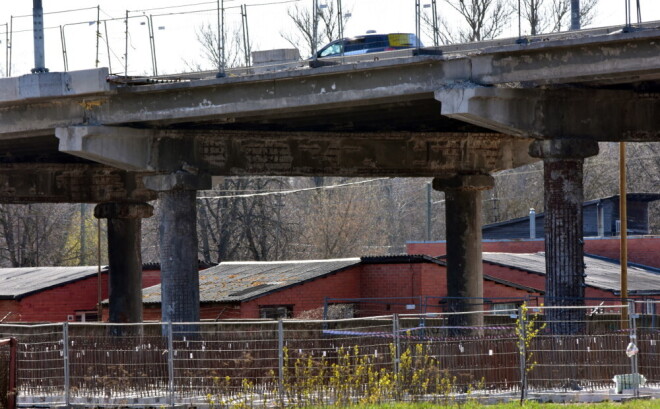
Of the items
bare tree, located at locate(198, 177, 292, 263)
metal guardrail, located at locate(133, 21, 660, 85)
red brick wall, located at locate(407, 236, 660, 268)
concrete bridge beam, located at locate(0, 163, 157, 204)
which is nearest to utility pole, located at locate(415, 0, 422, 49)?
metal guardrail, located at locate(133, 21, 660, 85)

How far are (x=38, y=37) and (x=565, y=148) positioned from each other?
38.6 feet

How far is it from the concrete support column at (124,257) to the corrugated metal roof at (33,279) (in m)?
10.6

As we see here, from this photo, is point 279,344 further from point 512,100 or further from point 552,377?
point 512,100

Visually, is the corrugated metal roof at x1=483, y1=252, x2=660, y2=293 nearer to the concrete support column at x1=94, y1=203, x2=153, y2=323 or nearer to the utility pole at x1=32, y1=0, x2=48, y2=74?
the concrete support column at x1=94, y1=203, x2=153, y2=323

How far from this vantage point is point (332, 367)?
1814 centimetres

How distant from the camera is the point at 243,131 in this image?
2770cm

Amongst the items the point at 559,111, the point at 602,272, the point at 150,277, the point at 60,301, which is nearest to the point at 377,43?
the point at 559,111

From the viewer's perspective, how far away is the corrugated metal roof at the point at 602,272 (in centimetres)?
4262

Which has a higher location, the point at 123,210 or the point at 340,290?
the point at 123,210

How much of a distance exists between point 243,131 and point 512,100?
7929 millimetres

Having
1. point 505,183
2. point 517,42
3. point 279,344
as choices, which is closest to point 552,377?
point 279,344

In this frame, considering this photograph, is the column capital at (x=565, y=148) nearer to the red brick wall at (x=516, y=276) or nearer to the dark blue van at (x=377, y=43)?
the dark blue van at (x=377, y=43)

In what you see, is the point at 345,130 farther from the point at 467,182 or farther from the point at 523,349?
the point at 523,349

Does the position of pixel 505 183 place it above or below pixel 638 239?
above
